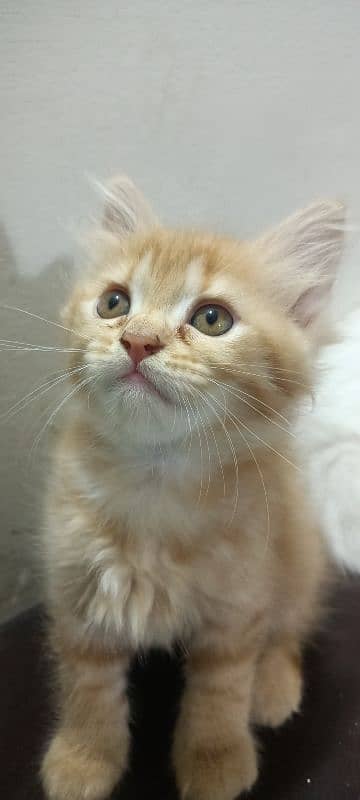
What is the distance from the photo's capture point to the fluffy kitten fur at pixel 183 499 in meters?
0.59

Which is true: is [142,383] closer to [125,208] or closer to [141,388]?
[141,388]

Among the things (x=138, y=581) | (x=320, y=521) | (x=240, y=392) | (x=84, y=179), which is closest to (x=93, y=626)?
(x=138, y=581)

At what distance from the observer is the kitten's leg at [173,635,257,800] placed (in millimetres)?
665

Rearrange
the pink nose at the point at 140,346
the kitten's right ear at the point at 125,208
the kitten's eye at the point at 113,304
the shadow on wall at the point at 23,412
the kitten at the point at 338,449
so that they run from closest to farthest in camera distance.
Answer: the pink nose at the point at 140,346, the kitten's eye at the point at 113,304, the kitten's right ear at the point at 125,208, the shadow on wall at the point at 23,412, the kitten at the point at 338,449

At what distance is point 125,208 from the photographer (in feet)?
2.40

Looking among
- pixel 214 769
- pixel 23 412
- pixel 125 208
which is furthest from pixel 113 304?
pixel 214 769

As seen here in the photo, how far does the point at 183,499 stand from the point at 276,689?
0.32 meters

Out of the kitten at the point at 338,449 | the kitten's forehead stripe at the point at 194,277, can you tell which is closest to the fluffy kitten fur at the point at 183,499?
the kitten's forehead stripe at the point at 194,277

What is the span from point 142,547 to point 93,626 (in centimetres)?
12

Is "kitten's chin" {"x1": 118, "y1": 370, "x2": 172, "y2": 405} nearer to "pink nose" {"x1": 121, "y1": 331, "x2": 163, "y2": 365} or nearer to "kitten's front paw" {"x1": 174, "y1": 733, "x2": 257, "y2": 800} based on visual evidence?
"pink nose" {"x1": 121, "y1": 331, "x2": 163, "y2": 365}

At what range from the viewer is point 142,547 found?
0.65 metres

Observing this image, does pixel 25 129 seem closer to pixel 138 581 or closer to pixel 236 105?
Answer: pixel 236 105

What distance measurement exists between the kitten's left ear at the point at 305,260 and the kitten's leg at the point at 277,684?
449 mm

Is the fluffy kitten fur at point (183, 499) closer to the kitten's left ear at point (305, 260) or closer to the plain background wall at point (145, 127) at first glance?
the kitten's left ear at point (305, 260)
